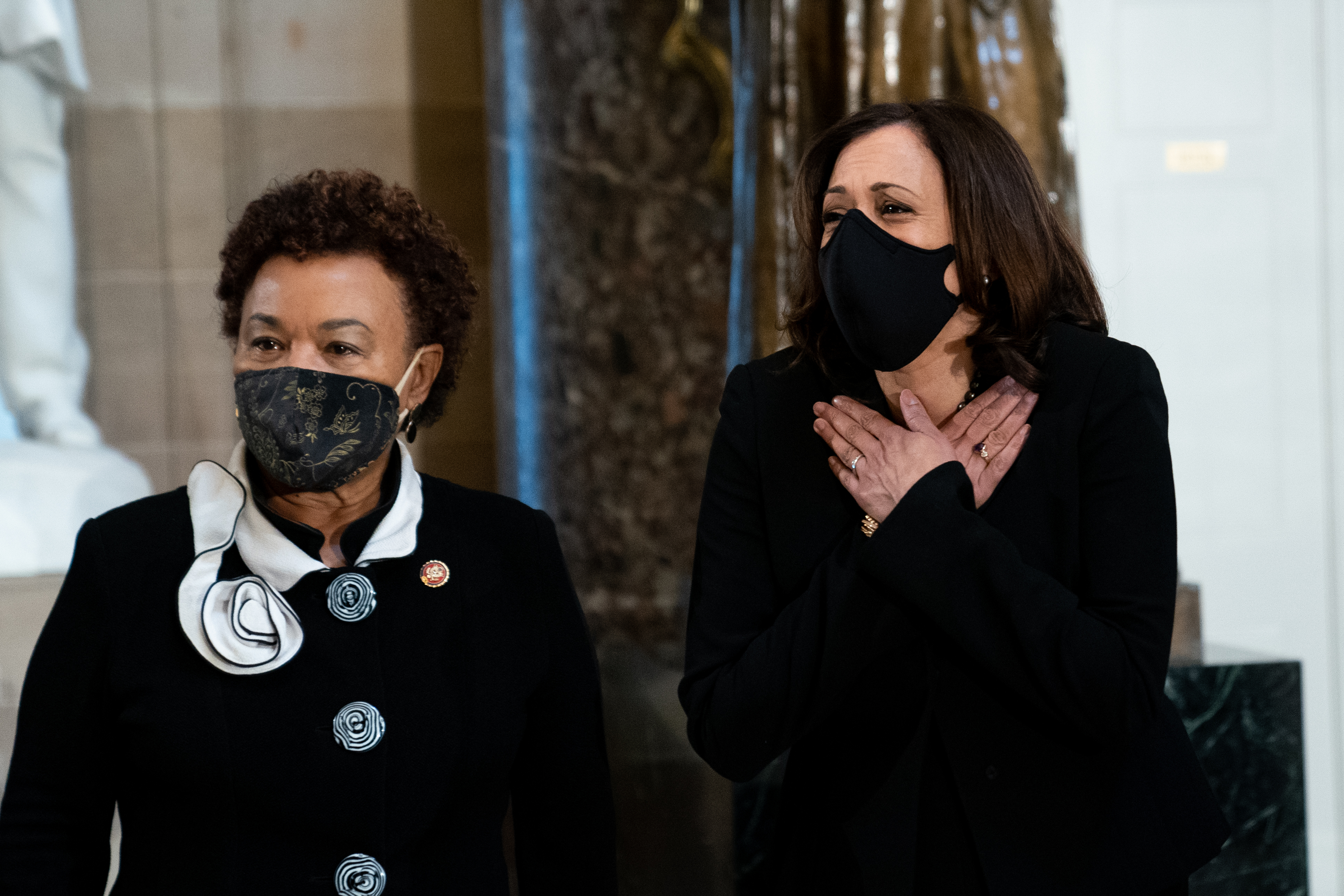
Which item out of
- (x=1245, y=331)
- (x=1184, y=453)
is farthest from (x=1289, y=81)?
(x=1184, y=453)

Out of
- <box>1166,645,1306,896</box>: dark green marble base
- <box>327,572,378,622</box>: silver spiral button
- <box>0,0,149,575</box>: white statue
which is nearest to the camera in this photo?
<box>327,572,378,622</box>: silver spiral button

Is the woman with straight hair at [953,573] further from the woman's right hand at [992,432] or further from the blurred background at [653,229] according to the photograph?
the blurred background at [653,229]

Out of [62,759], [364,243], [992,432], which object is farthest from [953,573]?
[62,759]

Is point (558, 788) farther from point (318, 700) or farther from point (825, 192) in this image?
point (825, 192)

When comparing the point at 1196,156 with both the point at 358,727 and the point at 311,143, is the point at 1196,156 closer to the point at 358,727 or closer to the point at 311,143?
the point at 311,143

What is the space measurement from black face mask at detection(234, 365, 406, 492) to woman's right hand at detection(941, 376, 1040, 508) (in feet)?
2.63

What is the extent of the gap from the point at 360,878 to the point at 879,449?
2.87 ft

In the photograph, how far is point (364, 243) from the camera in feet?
5.63

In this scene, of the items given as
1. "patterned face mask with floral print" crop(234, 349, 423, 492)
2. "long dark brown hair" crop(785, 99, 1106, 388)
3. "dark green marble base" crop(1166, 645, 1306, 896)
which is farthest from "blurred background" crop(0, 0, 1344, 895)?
"patterned face mask with floral print" crop(234, 349, 423, 492)

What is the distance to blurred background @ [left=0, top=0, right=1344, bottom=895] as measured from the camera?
3076 millimetres

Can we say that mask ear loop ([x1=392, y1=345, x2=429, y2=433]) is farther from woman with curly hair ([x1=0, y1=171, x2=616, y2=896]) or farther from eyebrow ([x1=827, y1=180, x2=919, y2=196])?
eyebrow ([x1=827, y1=180, x2=919, y2=196])

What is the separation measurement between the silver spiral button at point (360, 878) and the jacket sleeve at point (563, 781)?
0.27 m

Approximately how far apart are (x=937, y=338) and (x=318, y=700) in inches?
38.2

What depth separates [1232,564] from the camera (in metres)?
4.04
